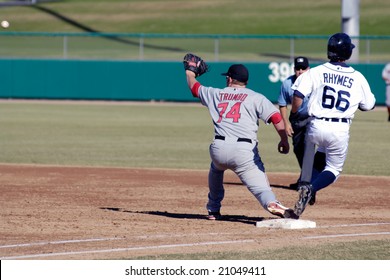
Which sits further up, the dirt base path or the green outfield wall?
the dirt base path

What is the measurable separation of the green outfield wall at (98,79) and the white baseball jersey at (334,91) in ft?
78.3

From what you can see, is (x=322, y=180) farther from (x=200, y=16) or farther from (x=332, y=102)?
(x=200, y=16)

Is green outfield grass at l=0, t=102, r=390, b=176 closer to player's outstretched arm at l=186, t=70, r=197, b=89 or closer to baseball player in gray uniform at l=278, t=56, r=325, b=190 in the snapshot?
baseball player in gray uniform at l=278, t=56, r=325, b=190

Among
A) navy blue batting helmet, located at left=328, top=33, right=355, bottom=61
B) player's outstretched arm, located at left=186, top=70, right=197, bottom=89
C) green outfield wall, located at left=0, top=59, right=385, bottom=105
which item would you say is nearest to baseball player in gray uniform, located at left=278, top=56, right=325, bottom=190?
navy blue batting helmet, located at left=328, top=33, right=355, bottom=61

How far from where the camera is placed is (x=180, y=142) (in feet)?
67.5

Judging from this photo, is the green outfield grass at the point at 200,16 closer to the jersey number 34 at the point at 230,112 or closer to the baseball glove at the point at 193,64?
the baseball glove at the point at 193,64

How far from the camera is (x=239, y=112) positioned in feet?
31.4

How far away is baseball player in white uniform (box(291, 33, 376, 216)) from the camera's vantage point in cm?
955

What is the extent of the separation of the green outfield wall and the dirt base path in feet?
59.9

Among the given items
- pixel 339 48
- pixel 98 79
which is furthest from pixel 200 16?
pixel 339 48

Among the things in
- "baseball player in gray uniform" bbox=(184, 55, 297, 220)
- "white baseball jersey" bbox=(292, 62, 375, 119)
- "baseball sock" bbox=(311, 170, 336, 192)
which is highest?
"white baseball jersey" bbox=(292, 62, 375, 119)

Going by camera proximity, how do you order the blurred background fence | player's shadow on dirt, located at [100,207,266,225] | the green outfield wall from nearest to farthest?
player's shadow on dirt, located at [100,207,266,225] → the green outfield wall → the blurred background fence

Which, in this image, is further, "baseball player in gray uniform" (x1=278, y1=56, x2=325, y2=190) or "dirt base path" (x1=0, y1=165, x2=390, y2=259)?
"baseball player in gray uniform" (x1=278, y1=56, x2=325, y2=190)

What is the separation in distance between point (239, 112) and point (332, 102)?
928 millimetres
